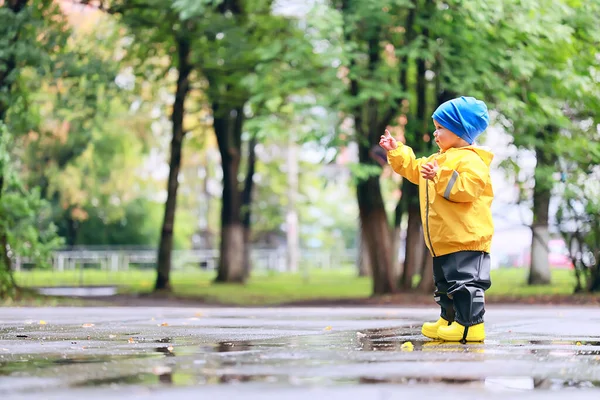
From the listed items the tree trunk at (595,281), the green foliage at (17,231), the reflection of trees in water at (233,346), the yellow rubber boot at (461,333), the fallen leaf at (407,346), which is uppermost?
the green foliage at (17,231)

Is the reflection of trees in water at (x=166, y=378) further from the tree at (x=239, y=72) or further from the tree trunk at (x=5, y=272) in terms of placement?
the tree trunk at (x=5, y=272)

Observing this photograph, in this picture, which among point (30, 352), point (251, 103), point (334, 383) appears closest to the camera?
point (334, 383)

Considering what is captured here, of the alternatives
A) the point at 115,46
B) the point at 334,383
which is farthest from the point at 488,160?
the point at 115,46

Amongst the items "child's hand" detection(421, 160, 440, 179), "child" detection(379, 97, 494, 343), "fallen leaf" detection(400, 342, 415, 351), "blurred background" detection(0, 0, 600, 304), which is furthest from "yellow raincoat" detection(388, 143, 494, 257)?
"blurred background" detection(0, 0, 600, 304)

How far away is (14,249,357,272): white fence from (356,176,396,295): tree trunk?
5.73 m

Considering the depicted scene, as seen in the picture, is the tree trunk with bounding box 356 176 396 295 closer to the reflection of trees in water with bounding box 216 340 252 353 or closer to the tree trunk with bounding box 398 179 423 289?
the tree trunk with bounding box 398 179 423 289

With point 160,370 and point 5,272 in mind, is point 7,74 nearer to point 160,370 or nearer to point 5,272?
point 5,272

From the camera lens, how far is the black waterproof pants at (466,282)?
8172 millimetres

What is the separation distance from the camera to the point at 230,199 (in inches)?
1281

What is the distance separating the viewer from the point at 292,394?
5137 millimetres

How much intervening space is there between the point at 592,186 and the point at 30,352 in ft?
45.3

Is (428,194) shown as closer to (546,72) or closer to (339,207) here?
(546,72)

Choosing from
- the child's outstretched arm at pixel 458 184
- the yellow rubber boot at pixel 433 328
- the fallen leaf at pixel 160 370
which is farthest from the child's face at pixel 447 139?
the fallen leaf at pixel 160 370

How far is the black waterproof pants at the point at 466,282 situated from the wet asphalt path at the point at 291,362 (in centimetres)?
27
